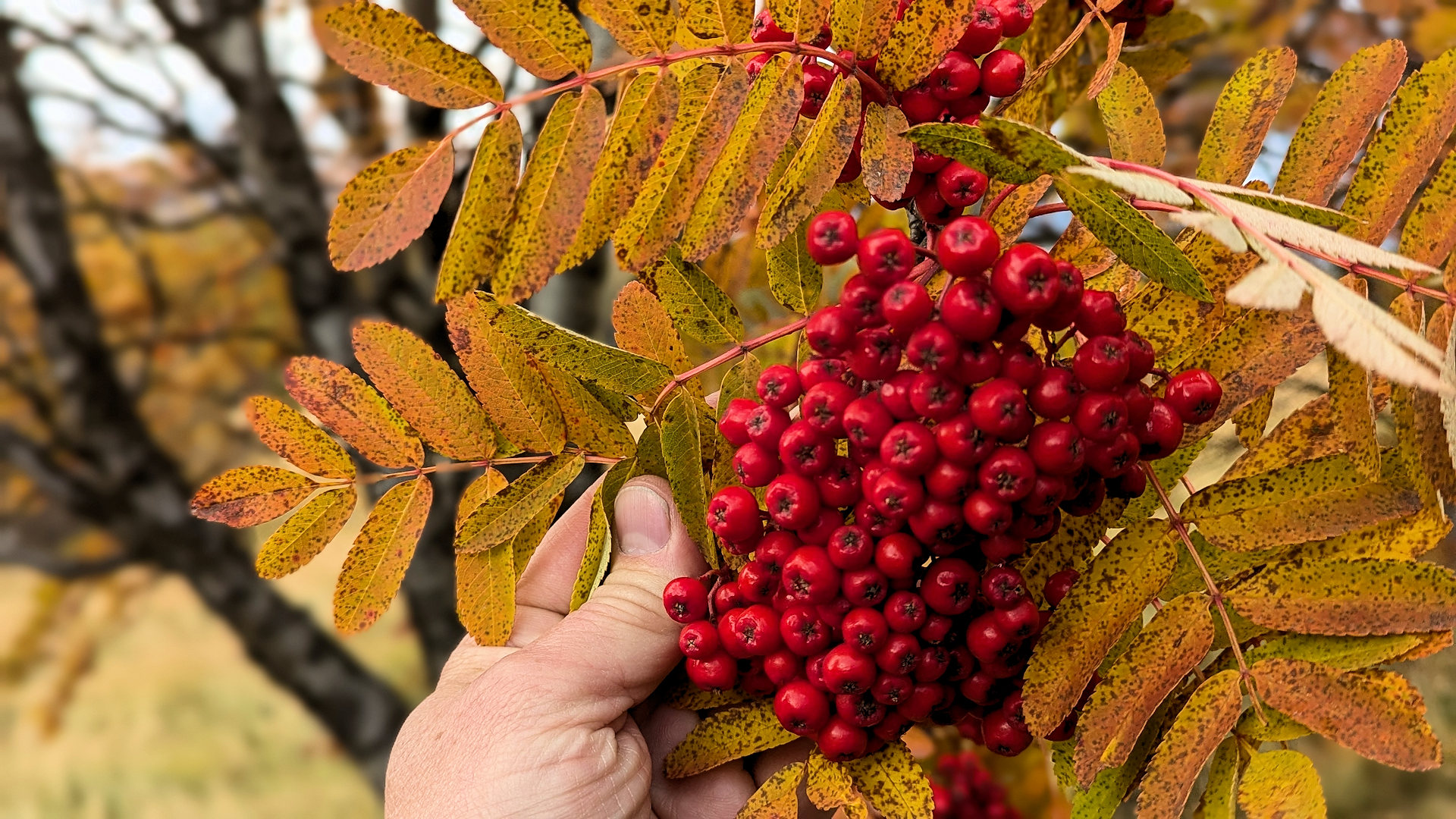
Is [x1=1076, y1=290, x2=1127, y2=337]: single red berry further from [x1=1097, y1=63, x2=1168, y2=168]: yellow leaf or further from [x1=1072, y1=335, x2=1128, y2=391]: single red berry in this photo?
[x1=1097, y1=63, x2=1168, y2=168]: yellow leaf

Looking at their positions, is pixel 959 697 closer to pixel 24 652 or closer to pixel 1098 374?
pixel 1098 374

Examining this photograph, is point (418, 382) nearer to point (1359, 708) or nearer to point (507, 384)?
point (507, 384)

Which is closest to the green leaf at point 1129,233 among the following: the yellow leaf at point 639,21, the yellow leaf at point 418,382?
the yellow leaf at point 639,21

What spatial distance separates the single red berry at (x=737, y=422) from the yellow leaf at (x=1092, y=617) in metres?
0.24

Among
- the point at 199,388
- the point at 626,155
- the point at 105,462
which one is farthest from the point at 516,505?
the point at 199,388

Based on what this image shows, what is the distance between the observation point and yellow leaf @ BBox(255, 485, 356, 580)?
73cm

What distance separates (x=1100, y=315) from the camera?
1.75ft

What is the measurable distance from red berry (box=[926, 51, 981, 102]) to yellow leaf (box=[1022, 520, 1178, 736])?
311 mm

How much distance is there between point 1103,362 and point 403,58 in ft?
1.48

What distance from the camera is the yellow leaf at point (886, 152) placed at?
515mm

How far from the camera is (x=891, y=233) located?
525 mm

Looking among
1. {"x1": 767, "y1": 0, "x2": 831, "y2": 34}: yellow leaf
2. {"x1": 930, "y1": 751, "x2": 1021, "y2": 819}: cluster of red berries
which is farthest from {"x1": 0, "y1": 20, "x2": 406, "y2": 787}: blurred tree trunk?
{"x1": 767, "y1": 0, "x2": 831, "y2": 34}: yellow leaf

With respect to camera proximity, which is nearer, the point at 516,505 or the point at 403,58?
the point at 403,58

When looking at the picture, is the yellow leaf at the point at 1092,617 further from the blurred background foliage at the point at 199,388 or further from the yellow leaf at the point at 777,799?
the blurred background foliage at the point at 199,388
